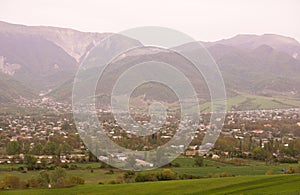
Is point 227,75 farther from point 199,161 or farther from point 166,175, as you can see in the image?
point 166,175

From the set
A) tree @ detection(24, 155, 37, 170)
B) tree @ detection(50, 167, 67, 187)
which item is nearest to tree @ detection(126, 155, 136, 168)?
tree @ detection(50, 167, 67, 187)

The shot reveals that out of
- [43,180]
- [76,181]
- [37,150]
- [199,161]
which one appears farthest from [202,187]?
[37,150]

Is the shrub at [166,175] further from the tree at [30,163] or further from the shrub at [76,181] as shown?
the tree at [30,163]

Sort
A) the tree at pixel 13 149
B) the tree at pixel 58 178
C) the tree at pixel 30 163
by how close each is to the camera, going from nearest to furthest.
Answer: the tree at pixel 58 178
the tree at pixel 30 163
the tree at pixel 13 149

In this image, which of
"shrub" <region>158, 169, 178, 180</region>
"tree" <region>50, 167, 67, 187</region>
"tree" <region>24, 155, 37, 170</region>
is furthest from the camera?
"tree" <region>24, 155, 37, 170</region>

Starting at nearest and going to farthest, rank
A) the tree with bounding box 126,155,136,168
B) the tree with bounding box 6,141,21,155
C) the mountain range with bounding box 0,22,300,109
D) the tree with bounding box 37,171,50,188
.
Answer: the tree with bounding box 37,171,50,188 → the tree with bounding box 126,155,136,168 → the tree with bounding box 6,141,21,155 → the mountain range with bounding box 0,22,300,109

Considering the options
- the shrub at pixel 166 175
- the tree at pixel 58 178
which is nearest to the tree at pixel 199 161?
the shrub at pixel 166 175

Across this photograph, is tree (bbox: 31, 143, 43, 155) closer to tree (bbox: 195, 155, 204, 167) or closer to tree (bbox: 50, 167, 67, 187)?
tree (bbox: 50, 167, 67, 187)

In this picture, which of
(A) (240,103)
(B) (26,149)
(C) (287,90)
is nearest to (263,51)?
(C) (287,90)
